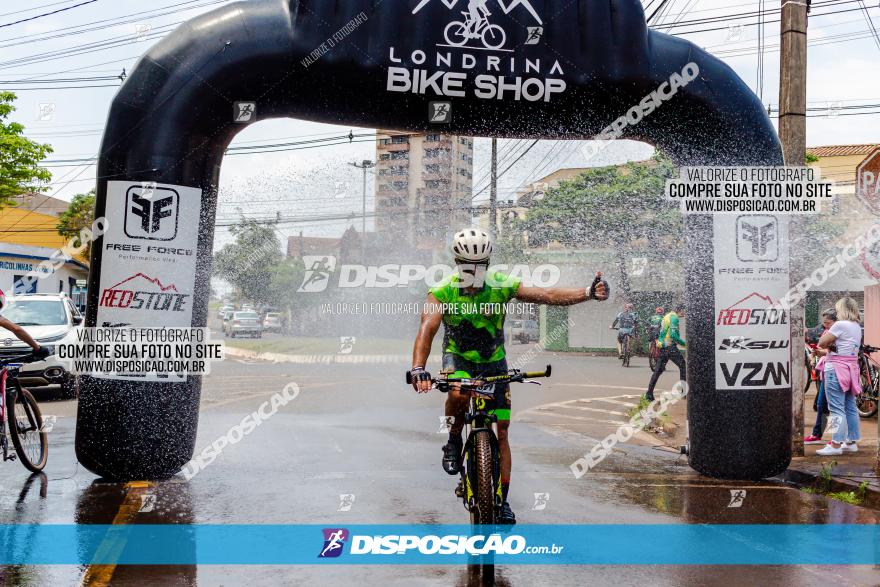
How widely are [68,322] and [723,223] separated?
12.9m

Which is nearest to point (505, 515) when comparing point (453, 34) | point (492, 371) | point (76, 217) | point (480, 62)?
point (492, 371)

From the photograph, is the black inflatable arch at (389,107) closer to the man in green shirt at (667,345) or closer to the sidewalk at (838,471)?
the sidewalk at (838,471)

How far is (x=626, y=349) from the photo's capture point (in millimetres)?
27891

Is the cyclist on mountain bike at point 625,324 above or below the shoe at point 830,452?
above

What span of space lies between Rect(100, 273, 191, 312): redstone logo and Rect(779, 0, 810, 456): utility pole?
21.4 ft

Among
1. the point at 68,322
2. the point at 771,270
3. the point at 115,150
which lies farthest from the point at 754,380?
the point at 68,322

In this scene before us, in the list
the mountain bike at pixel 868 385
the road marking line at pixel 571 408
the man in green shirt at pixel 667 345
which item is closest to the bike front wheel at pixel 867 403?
the mountain bike at pixel 868 385

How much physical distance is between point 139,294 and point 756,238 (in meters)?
5.79

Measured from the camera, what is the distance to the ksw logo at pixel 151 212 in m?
7.45

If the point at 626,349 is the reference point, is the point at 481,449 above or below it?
below

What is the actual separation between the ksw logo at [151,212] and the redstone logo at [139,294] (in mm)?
388

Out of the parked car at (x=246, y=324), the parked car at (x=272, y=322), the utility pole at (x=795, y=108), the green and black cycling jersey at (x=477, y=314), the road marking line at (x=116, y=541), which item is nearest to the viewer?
the road marking line at (x=116, y=541)

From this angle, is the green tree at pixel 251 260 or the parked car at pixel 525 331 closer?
the green tree at pixel 251 260

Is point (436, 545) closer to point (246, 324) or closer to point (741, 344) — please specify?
point (741, 344)
